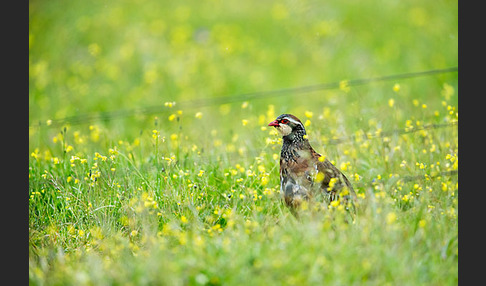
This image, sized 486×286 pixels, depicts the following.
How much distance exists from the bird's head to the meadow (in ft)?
1.07

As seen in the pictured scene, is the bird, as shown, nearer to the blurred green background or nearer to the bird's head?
the bird's head

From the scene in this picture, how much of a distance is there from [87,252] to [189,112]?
6.44 meters

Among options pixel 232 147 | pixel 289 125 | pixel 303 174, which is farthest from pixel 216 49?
pixel 303 174

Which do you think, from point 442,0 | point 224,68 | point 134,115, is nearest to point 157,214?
point 134,115

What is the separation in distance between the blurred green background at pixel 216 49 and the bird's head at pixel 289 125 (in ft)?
14.6

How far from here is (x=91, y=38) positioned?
13.3 m

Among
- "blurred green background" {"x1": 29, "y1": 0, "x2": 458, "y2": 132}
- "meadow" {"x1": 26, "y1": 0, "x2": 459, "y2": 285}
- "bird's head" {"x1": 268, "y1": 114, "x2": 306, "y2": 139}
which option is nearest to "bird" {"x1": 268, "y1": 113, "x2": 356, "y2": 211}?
"bird's head" {"x1": 268, "y1": 114, "x2": 306, "y2": 139}

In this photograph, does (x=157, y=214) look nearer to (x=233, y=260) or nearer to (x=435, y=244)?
(x=233, y=260)

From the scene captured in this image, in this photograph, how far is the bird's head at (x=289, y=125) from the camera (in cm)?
598

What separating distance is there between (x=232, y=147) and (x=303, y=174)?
7.20 ft

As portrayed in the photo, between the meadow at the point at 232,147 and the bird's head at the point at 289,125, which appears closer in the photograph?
the meadow at the point at 232,147

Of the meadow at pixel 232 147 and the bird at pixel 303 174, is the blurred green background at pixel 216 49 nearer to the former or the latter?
the meadow at pixel 232 147

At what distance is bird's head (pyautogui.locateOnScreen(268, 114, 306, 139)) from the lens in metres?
5.98

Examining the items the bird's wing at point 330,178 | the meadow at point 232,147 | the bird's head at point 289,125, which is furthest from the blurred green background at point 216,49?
the bird's wing at point 330,178
